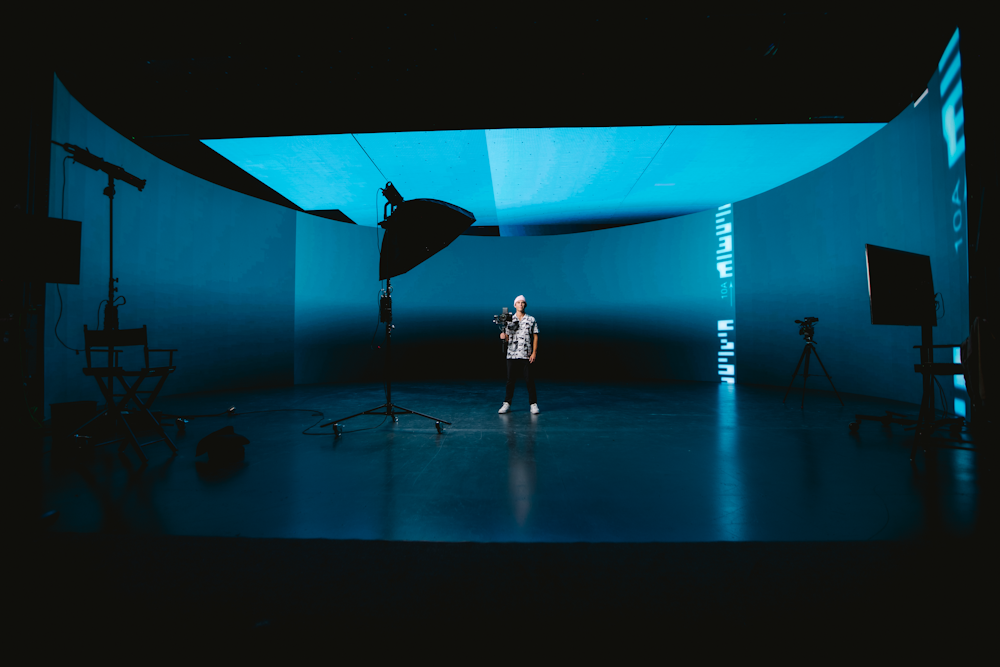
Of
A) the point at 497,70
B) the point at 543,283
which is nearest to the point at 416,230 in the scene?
the point at 497,70

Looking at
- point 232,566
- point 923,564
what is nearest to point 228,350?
point 232,566

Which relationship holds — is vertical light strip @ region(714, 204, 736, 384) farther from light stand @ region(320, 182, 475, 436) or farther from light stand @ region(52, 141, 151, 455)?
light stand @ region(52, 141, 151, 455)

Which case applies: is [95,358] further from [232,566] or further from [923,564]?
[923,564]

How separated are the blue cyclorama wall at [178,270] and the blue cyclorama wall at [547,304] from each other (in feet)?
3.16

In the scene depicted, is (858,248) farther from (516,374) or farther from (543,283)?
(543,283)

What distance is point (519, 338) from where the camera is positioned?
501 centimetres

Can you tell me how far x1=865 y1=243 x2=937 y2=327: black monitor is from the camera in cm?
353

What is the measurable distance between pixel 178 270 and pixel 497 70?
19.3 ft

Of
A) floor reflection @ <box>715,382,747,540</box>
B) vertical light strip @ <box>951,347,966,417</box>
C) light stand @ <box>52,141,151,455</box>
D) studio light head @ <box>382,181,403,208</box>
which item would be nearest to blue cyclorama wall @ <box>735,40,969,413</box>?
vertical light strip @ <box>951,347,966,417</box>

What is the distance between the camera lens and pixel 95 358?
5.36 metres

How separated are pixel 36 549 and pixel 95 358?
5.01 meters

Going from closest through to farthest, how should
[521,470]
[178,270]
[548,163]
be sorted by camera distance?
[521,470]
[178,270]
[548,163]

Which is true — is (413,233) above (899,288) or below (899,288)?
above

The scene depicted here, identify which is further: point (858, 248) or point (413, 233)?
point (858, 248)
